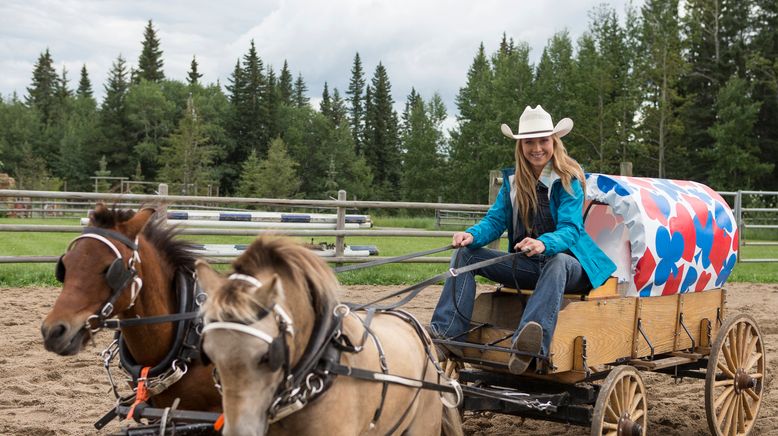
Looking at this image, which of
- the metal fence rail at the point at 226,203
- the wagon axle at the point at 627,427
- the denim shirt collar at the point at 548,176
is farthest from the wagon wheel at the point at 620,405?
the metal fence rail at the point at 226,203

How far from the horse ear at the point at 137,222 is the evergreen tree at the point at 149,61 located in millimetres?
77559

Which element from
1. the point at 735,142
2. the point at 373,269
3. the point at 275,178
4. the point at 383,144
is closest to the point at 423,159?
the point at 275,178

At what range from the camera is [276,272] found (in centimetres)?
262

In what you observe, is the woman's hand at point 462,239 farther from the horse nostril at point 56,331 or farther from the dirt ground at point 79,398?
the horse nostril at point 56,331

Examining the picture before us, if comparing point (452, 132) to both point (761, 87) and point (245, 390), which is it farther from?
point (245, 390)

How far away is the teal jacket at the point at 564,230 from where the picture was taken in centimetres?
431

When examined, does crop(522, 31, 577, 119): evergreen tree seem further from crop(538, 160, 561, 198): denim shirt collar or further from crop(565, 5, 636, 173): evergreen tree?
crop(538, 160, 561, 198): denim shirt collar

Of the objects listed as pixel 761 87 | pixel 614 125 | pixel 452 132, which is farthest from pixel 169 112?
pixel 761 87

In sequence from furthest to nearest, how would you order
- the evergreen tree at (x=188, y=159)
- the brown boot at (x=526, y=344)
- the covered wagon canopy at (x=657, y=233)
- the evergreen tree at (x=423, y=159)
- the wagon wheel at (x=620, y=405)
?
the evergreen tree at (x=423, y=159), the evergreen tree at (x=188, y=159), the covered wagon canopy at (x=657, y=233), the wagon wheel at (x=620, y=405), the brown boot at (x=526, y=344)

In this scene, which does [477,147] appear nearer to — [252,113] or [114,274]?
[252,113]

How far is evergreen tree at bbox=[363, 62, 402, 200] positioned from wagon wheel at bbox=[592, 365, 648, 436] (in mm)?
63463

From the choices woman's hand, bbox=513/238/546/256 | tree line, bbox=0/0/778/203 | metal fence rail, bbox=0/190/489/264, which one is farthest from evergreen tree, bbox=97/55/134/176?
woman's hand, bbox=513/238/546/256

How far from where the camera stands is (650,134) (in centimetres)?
3700

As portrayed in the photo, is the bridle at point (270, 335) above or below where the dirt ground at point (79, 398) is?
above
